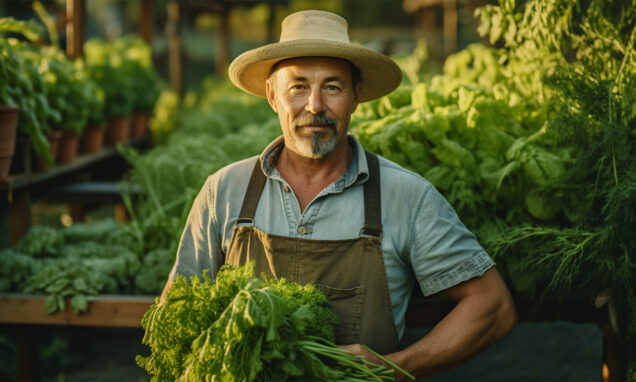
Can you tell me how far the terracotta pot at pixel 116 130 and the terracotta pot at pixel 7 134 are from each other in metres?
3.12

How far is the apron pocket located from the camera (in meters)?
2.39

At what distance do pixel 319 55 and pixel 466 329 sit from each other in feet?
3.87

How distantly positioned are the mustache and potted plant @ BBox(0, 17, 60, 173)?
79.4 inches

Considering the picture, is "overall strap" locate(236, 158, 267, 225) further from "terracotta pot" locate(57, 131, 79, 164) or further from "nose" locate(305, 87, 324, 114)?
"terracotta pot" locate(57, 131, 79, 164)

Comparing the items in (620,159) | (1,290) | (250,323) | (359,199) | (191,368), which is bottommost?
(1,290)

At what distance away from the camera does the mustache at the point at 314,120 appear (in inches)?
96.0

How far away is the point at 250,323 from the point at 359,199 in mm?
878

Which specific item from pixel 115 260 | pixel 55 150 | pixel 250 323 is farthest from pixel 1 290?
pixel 250 323

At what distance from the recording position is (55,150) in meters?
4.64

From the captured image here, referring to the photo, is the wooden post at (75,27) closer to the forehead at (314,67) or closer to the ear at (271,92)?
the ear at (271,92)

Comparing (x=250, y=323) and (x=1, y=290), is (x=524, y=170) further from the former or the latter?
(x=1, y=290)

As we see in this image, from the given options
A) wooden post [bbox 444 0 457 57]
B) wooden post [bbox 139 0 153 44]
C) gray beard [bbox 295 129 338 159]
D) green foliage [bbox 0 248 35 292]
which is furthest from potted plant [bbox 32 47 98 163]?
wooden post [bbox 444 0 457 57]

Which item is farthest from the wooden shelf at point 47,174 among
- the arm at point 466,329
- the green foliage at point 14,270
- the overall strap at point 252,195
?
the arm at point 466,329

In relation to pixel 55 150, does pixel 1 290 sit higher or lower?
lower
